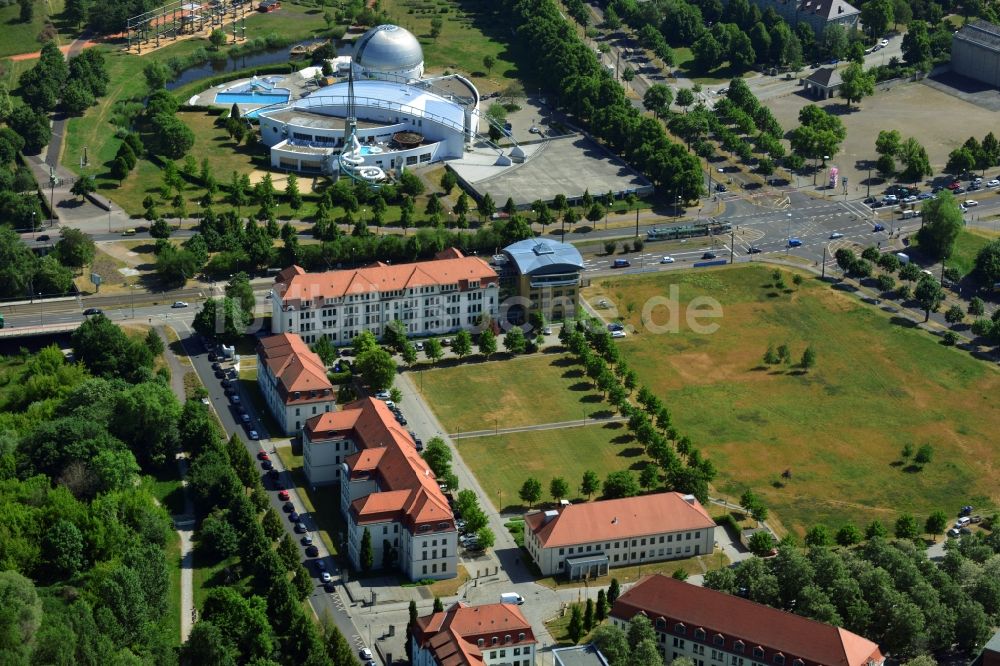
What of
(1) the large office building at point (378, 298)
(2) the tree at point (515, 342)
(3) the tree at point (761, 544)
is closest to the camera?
(3) the tree at point (761, 544)

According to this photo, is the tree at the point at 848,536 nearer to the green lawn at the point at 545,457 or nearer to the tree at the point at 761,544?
the tree at the point at 761,544

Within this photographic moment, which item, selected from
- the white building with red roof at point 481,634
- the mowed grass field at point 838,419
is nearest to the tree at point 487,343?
the mowed grass field at point 838,419

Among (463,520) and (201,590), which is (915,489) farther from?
(201,590)

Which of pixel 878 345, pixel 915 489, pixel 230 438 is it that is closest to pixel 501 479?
pixel 230 438

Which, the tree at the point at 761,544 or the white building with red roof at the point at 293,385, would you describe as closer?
the tree at the point at 761,544

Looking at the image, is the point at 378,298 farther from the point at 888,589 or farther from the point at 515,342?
the point at 888,589

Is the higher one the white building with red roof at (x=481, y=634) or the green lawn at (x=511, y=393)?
the white building with red roof at (x=481, y=634)

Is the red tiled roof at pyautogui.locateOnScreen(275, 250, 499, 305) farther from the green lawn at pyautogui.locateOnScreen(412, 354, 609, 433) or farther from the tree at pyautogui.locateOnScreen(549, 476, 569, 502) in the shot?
the tree at pyautogui.locateOnScreen(549, 476, 569, 502)
